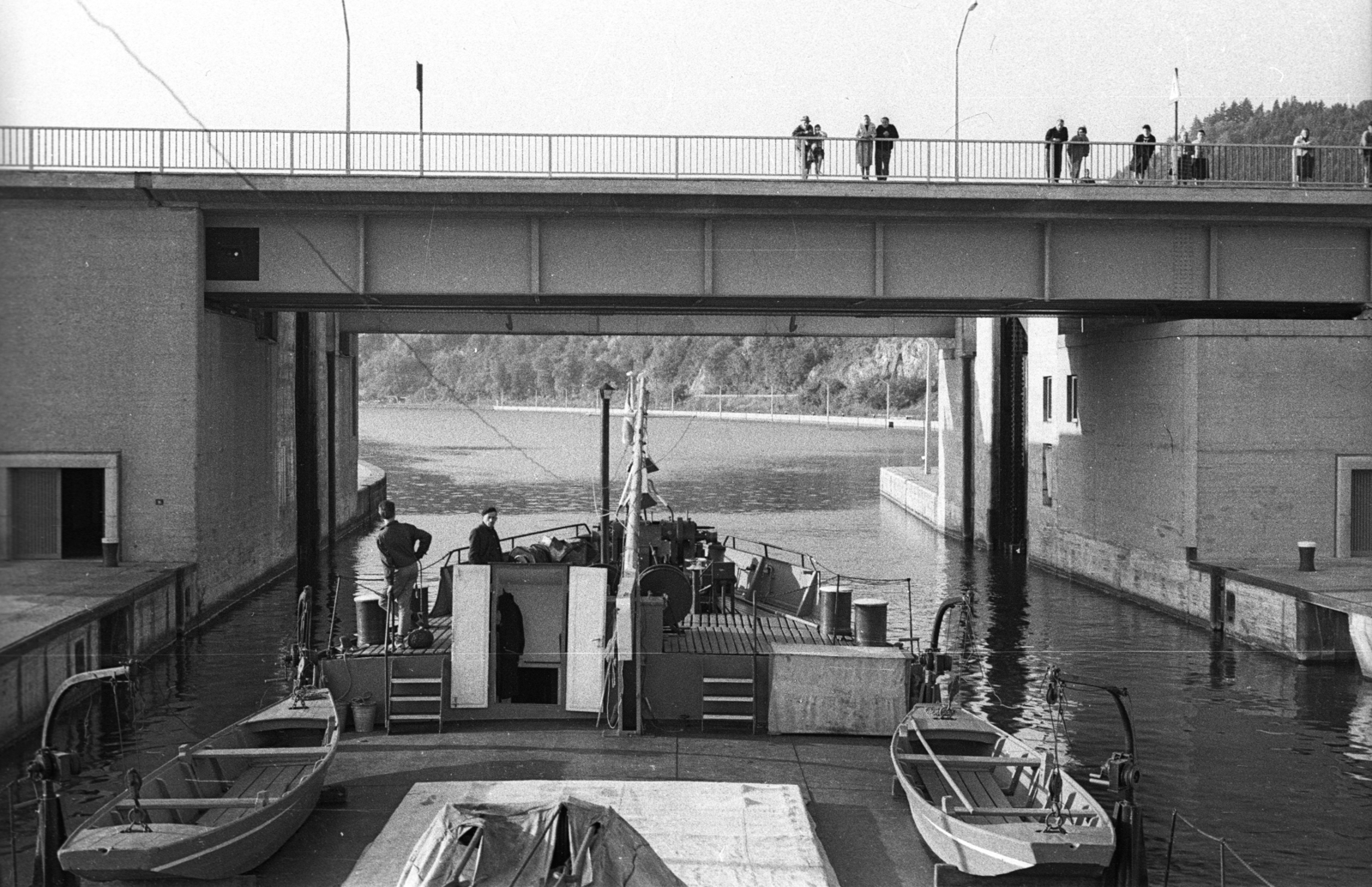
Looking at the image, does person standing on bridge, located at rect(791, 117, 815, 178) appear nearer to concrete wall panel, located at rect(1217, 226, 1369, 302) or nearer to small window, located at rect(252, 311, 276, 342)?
concrete wall panel, located at rect(1217, 226, 1369, 302)

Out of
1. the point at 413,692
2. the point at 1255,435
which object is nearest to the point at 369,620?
the point at 413,692

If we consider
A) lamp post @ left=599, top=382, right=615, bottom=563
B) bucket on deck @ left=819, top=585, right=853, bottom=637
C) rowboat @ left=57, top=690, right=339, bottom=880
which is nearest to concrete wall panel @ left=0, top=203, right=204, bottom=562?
lamp post @ left=599, top=382, right=615, bottom=563

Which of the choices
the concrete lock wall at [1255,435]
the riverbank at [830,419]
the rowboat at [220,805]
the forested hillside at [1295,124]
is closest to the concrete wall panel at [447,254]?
the rowboat at [220,805]

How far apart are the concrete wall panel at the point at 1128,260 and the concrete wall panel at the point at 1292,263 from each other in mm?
690

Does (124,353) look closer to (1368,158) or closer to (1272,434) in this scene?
(1272,434)

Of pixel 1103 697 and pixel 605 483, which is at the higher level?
pixel 605 483

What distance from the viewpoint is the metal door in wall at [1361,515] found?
3678 cm

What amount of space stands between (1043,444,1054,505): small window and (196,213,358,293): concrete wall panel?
87.0ft

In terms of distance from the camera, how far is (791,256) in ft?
118

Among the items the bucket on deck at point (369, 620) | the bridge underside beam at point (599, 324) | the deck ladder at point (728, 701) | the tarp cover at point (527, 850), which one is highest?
the bridge underside beam at point (599, 324)

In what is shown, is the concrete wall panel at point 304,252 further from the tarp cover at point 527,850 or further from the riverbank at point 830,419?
the riverbank at point 830,419

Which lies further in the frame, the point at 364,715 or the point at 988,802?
the point at 364,715

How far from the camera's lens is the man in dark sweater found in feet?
74.1

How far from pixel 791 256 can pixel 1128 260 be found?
8.99m
